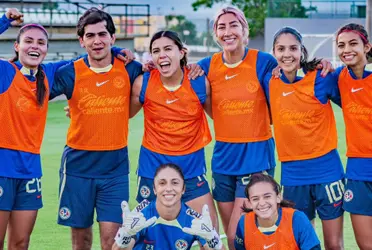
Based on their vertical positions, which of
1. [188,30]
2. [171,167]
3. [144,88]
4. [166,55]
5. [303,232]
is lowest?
[303,232]

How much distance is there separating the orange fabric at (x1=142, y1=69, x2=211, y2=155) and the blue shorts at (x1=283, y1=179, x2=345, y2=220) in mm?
761

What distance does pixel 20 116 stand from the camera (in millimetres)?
5410

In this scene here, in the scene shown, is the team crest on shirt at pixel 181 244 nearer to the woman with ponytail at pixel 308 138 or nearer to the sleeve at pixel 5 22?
the woman with ponytail at pixel 308 138

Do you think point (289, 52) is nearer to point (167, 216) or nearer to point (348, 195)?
point (348, 195)

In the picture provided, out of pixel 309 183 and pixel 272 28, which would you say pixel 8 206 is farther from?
pixel 272 28

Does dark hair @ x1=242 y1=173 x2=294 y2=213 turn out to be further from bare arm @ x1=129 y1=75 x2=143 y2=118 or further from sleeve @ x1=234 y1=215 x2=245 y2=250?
bare arm @ x1=129 y1=75 x2=143 y2=118

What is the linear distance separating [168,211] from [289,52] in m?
1.40

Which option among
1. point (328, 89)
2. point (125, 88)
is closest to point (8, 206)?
point (125, 88)

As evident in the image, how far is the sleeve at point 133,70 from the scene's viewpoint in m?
5.91

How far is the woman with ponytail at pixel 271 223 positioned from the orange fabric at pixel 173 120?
1.91ft

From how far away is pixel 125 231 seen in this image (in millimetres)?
5078

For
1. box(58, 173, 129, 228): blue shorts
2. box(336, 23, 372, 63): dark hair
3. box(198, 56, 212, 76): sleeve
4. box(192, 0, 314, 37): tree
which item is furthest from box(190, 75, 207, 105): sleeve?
box(192, 0, 314, 37): tree

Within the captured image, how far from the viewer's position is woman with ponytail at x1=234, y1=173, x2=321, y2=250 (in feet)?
17.4

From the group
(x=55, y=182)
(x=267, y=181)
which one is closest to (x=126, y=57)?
(x=267, y=181)
